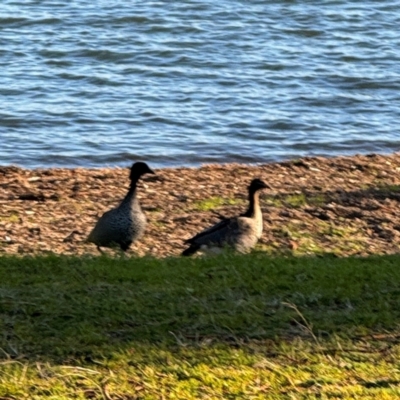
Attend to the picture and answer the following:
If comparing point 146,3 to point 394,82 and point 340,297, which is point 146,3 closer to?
point 394,82

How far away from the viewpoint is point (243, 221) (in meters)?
9.55

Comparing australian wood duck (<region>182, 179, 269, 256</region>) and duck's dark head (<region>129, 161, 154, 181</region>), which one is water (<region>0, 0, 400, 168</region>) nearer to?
duck's dark head (<region>129, 161, 154, 181</region>)

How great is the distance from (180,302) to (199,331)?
51 centimetres

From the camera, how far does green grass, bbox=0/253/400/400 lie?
15.6 ft

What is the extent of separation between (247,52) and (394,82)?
129 inches

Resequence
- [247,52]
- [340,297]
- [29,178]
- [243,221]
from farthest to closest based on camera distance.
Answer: [247,52], [29,178], [243,221], [340,297]

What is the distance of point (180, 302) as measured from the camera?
5934mm

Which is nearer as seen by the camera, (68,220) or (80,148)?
(68,220)

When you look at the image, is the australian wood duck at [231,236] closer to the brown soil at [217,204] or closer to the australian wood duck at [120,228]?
the brown soil at [217,204]

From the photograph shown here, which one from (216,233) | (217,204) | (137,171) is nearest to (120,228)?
(216,233)

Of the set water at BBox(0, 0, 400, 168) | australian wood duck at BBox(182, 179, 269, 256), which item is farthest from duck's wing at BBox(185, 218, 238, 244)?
water at BBox(0, 0, 400, 168)

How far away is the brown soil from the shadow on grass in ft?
8.15

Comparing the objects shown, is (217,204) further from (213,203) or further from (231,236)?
(231,236)

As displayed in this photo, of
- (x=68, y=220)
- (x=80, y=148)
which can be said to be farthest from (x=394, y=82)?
(x=68, y=220)
